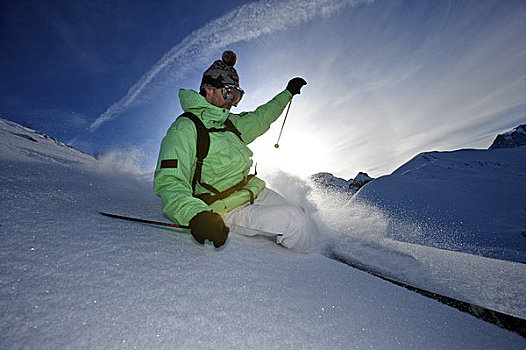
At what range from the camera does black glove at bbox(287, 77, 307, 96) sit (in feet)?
11.8

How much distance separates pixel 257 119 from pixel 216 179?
1.34m

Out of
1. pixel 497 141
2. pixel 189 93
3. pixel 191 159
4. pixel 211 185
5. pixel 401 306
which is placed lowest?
pixel 401 306

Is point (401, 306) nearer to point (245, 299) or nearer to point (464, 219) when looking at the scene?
point (245, 299)

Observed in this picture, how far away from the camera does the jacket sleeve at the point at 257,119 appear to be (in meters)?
3.02

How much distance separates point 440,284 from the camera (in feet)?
4.93

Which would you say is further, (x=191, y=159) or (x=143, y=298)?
(x=191, y=159)

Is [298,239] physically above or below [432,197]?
below

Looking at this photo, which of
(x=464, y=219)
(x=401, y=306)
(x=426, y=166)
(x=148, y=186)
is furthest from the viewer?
(x=426, y=166)

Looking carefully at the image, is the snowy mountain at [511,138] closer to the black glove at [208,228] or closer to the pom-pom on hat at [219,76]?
the pom-pom on hat at [219,76]

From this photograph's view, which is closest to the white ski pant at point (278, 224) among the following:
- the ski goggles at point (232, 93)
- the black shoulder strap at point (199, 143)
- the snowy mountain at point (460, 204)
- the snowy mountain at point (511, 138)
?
the black shoulder strap at point (199, 143)

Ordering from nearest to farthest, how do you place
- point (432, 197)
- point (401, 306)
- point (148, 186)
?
point (401, 306), point (148, 186), point (432, 197)

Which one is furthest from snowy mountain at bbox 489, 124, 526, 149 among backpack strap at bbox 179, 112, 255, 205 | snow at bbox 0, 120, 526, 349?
backpack strap at bbox 179, 112, 255, 205

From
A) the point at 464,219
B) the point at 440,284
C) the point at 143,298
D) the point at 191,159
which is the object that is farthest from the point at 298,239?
the point at 464,219

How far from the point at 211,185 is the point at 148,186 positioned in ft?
5.36
